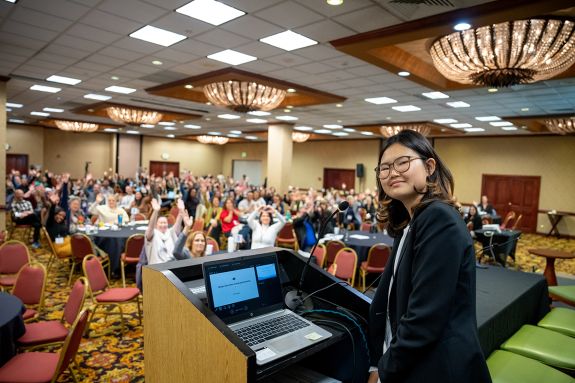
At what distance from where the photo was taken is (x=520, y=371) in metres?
2.43

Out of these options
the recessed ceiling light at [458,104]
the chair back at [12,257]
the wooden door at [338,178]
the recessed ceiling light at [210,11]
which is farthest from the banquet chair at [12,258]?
the wooden door at [338,178]

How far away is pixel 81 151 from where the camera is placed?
2073cm

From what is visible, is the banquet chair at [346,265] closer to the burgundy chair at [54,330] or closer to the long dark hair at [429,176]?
the burgundy chair at [54,330]

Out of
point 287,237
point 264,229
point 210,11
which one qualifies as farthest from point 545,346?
point 287,237

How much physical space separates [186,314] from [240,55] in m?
5.10

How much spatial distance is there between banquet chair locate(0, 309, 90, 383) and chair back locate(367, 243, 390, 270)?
408 centimetres

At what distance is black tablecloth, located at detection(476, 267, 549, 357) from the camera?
9.05 feet

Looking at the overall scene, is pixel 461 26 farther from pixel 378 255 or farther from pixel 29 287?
pixel 29 287

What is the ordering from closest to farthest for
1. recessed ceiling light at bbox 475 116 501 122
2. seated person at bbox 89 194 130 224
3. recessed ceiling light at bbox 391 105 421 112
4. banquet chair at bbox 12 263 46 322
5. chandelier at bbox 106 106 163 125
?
banquet chair at bbox 12 263 46 322, seated person at bbox 89 194 130 224, recessed ceiling light at bbox 391 105 421 112, recessed ceiling light at bbox 475 116 501 122, chandelier at bbox 106 106 163 125

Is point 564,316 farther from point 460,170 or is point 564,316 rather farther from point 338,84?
point 460,170

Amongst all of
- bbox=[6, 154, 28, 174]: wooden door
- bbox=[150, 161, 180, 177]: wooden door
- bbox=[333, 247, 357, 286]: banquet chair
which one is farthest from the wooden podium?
bbox=[150, 161, 180, 177]: wooden door

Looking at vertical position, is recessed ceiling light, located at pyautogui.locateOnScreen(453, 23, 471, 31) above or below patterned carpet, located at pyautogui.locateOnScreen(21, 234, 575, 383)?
above

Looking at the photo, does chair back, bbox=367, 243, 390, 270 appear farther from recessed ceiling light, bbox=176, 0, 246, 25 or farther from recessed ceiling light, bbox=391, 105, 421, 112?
recessed ceiling light, bbox=391, 105, 421, 112

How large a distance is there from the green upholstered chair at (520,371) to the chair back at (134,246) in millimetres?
5090
